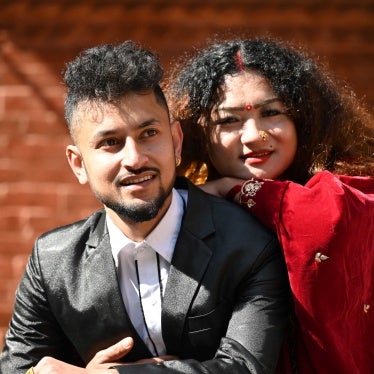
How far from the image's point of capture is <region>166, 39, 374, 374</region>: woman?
2.78 m

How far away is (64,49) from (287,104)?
2035mm

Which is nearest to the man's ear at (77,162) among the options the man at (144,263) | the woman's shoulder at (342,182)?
the man at (144,263)

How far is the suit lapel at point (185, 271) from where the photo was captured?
2.84 metres

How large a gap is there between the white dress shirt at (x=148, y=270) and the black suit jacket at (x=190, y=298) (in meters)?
0.03

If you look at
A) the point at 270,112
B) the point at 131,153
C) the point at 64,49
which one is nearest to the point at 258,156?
the point at 270,112

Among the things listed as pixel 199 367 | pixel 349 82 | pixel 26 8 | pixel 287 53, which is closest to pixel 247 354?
pixel 199 367

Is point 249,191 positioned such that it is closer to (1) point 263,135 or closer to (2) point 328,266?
(1) point 263,135

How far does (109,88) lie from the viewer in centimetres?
283

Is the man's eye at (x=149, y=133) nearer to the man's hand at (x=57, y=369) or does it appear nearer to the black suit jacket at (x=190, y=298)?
the black suit jacket at (x=190, y=298)

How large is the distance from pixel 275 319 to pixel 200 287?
24 centimetres

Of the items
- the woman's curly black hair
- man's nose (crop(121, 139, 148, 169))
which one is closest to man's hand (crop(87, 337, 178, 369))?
man's nose (crop(121, 139, 148, 169))

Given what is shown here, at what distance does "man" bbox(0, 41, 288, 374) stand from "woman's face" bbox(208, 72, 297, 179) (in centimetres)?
27

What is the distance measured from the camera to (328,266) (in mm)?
2764

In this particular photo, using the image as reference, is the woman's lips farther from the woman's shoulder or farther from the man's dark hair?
the man's dark hair
